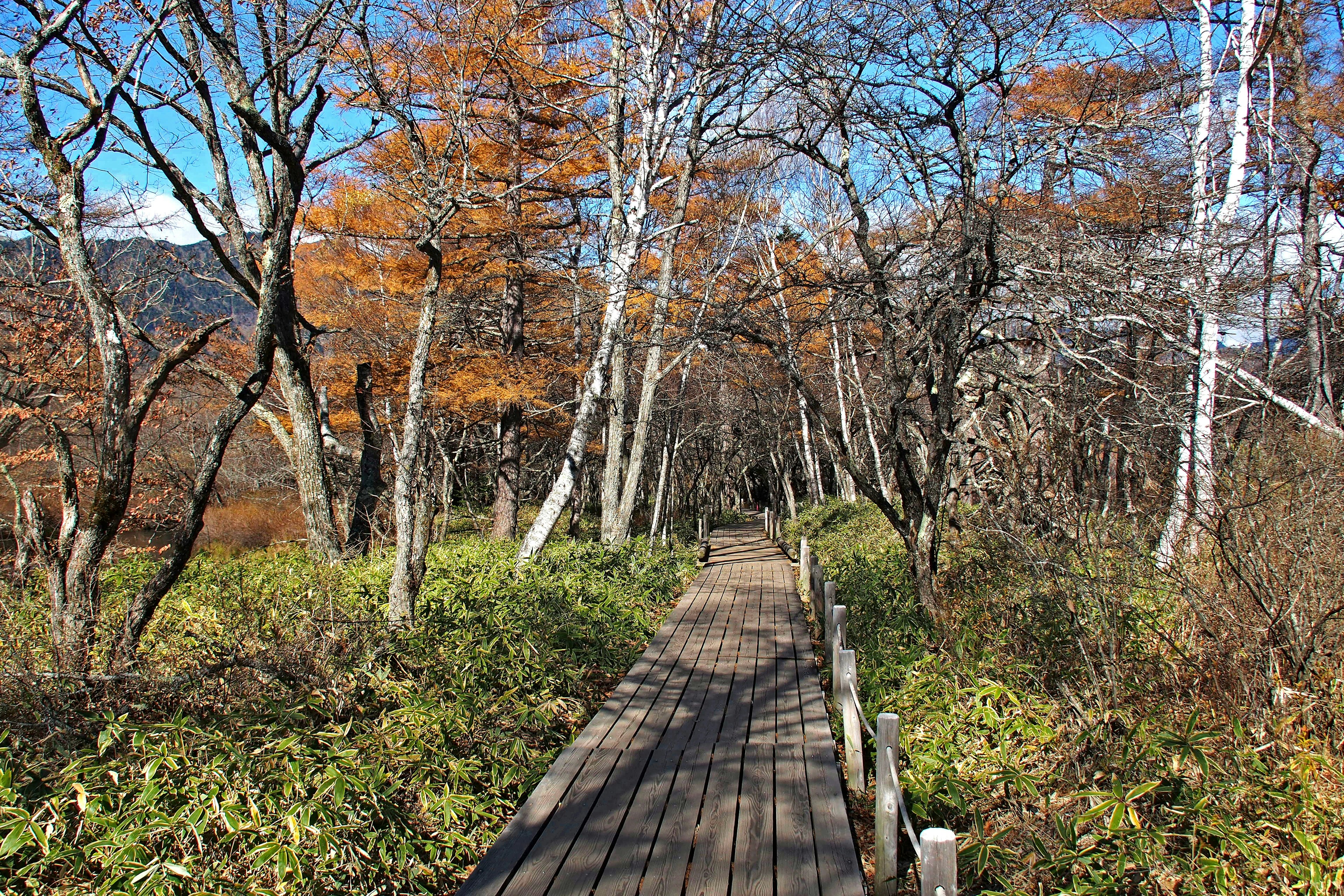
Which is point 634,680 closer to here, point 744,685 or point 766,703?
point 744,685

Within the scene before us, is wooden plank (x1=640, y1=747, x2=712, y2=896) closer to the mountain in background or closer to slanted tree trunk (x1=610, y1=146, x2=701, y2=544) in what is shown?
the mountain in background

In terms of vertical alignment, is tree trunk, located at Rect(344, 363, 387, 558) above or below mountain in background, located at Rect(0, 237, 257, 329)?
below

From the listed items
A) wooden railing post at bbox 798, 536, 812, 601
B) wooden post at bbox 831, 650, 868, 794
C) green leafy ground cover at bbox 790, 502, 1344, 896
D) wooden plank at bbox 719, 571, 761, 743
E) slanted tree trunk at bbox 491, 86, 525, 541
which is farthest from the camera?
slanted tree trunk at bbox 491, 86, 525, 541

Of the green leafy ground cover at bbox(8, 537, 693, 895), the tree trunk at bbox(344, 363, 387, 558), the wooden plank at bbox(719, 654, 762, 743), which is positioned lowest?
the wooden plank at bbox(719, 654, 762, 743)

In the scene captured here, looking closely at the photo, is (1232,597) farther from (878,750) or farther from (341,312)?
(341,312)

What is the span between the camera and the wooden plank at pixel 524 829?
3.29 metres

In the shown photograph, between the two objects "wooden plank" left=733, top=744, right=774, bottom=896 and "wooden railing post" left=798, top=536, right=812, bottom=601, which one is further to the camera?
"wooden railing post" left=798, top=536, right=812, bottom=601

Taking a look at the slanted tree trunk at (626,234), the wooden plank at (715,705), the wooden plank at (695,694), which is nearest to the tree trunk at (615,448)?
the slanted tree trunk at (626,234)

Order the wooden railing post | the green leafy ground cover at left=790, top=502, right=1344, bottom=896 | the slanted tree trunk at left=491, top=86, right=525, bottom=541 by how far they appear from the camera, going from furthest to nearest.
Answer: the slanted tree trunk at left=491, top=86, right=525, bottom=541, the wooden railing post, the green leafy ground cover at left=790, top=502, right=1344, bottom=896

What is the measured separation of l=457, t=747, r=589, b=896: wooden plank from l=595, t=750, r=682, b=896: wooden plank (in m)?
0.42

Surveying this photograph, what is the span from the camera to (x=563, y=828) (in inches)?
149

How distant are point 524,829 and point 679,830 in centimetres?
80

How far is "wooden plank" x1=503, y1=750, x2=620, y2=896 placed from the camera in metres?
3.31

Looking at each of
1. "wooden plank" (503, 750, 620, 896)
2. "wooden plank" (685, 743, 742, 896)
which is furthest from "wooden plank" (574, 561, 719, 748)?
"wooden plank" (685, 743, 742, 896)
